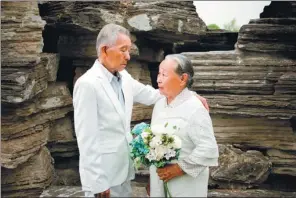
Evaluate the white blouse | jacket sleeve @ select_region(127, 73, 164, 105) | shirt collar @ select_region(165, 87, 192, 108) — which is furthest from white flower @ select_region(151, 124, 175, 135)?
jacket sleeve @ select_region(127, 73, 164, 105)

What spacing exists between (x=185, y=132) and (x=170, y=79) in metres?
0.56

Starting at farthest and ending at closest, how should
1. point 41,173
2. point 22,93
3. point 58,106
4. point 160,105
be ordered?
point 58,106
point 41,173
point 22,93
point 160,105

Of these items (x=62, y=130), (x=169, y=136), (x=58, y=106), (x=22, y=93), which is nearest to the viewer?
(x=169, y=136)

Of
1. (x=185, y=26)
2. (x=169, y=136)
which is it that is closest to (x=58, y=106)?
(x=185, y=26)

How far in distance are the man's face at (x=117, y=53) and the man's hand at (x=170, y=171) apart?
1212 mm

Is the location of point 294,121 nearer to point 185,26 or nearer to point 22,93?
point 185,26

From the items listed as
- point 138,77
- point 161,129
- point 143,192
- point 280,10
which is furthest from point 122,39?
point 280,10

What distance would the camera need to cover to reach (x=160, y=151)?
416 centimetres

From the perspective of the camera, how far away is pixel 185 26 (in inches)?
314

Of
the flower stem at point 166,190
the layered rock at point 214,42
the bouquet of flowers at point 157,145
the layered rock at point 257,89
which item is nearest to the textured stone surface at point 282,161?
the layered rock at point 257,89

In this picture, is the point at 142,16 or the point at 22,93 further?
the point at 142,16

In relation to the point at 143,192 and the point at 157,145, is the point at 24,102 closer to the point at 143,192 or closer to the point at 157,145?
the point at 143,192

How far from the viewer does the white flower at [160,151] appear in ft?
13.6

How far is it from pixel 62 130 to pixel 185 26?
301cm
